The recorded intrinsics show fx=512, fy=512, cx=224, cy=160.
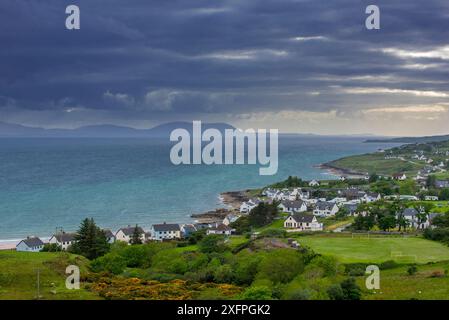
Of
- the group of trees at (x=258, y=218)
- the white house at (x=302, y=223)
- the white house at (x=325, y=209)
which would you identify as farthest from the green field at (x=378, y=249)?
the white house at (x=325, y=209)

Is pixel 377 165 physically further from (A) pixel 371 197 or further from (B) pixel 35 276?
(B) pixel 35 276

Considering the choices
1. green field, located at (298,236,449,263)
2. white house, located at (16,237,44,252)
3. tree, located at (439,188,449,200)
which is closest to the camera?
green field, located at (298,236,449,263)

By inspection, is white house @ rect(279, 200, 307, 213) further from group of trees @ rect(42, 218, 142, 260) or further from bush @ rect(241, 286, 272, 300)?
bush @ rect(241, 286, 272, 300)

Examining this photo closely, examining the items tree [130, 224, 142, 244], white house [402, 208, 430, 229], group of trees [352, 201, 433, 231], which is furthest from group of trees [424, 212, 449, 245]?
tree [130, 224, 142, 244]

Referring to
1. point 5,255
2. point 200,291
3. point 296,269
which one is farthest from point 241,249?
point 5,255

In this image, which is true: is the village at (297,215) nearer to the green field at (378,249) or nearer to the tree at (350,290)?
the green field at (378,249)

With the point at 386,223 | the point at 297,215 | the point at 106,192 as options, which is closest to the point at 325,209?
the point at 297,215
